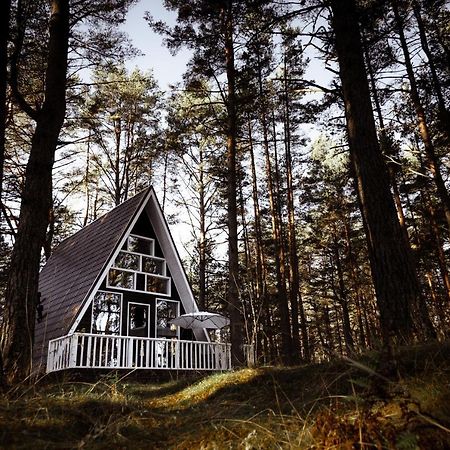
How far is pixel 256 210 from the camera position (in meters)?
18.2

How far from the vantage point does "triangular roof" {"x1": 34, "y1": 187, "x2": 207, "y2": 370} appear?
35.9 ft

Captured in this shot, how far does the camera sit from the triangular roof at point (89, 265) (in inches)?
431

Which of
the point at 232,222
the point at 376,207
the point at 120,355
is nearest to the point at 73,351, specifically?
the point at 120,355

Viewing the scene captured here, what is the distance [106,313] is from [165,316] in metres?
2.41

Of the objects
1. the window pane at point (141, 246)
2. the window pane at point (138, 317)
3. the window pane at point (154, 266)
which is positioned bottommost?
the window pane at point (138, 317)

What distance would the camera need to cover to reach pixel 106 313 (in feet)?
42.5

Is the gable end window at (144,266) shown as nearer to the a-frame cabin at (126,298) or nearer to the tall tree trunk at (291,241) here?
the a-frame cabin at (126,298)

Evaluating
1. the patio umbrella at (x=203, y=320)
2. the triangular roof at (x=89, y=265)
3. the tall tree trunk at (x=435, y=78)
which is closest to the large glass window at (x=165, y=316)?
the triangular roof at (x=89, y=265)

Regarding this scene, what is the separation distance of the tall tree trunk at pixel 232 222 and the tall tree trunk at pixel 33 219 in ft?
16.2

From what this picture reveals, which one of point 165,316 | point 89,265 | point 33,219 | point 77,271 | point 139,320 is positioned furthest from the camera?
point 165,316

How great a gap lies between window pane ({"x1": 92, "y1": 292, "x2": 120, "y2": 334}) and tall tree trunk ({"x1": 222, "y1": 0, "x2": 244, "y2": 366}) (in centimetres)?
434

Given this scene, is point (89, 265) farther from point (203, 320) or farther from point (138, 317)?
point (203, 320)

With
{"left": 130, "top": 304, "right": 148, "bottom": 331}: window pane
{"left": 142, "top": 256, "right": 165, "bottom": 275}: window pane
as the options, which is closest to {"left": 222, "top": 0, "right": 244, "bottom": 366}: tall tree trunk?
{"left": 130, "top": 304, "right": 148, "bottom": 331}: window pane

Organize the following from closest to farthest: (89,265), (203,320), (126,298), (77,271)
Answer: (203,320) → (89,265) → (77,271) → (126,298)
